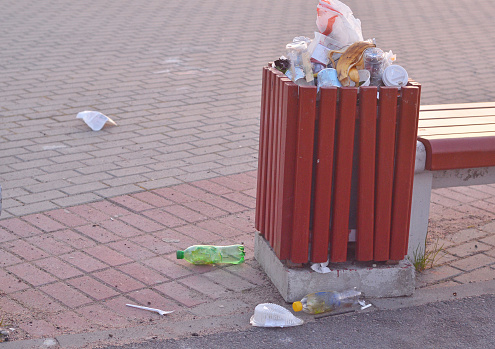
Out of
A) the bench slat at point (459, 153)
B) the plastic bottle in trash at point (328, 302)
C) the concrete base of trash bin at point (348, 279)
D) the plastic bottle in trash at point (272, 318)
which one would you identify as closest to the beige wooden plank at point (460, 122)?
the bench slat at point (459, 153)

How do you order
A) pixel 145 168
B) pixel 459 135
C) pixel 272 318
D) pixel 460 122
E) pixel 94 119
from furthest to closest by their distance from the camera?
pixel 94 119 < pixel 145 168 < pixel 460 122 < pixel 459 135 < pixel 272 318

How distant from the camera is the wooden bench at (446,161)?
3.33 m

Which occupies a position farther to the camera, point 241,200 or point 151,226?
point 241,200

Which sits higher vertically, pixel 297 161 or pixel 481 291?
pixel 297 161

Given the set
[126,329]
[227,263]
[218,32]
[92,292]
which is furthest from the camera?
[218,32]

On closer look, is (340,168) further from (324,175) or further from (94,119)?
(94,119)

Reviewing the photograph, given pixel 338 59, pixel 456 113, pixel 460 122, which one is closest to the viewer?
pixel 338 59

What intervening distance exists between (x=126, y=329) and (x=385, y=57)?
1.72 metres

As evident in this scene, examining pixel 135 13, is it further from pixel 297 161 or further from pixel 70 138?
pixel 297 161

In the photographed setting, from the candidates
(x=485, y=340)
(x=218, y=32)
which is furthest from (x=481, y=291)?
(x=218, y=32)

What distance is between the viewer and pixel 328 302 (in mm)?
3141

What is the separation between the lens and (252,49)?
357 inches

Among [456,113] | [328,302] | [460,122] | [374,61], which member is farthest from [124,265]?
[456,113]

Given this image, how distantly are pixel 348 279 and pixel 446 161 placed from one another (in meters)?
0.75
